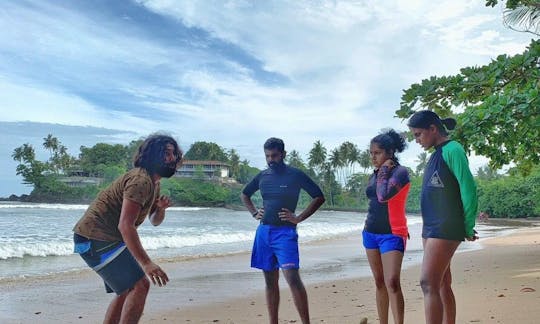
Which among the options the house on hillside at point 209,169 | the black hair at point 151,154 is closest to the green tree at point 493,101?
the black hair at point 151,154

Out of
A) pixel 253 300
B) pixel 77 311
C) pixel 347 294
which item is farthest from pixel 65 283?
pixel 347 294

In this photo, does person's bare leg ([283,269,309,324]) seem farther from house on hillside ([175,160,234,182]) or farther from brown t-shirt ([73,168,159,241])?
house on hillside ([175,160,234,182])

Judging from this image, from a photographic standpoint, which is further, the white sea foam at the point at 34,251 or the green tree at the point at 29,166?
the green tree at the point at 29,166

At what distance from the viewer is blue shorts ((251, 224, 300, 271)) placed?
436cm

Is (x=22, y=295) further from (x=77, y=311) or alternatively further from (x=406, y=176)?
(x=406, y=176)

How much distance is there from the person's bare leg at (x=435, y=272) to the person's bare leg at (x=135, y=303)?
1.84 m

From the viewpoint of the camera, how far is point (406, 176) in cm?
409

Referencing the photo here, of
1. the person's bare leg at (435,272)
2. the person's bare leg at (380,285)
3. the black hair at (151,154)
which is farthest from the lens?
the person's bare leg at (380,285)

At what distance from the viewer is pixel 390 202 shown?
13.3 feet

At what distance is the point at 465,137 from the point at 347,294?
2.65 m

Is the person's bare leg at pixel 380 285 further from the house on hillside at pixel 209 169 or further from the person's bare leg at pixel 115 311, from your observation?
the house on hillside at pixel 209 169

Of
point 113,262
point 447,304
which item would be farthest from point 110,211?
point 447,304

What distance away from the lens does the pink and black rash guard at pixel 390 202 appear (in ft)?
13.2

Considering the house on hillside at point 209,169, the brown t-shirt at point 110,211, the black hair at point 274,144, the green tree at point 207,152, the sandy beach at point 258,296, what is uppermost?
the green tree at point 207,152
